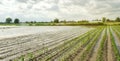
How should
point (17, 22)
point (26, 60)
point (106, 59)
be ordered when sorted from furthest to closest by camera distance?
point (17, 22) → point (106, 59) → point (26, 60)

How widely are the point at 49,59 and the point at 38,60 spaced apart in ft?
2.16

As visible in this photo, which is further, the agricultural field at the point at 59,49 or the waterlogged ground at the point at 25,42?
the waterlogged ground at the point at 25,42

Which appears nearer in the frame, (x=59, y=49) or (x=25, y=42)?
(x=59, y=49)

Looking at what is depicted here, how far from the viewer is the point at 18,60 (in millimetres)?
11781

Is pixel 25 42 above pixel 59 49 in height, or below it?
below

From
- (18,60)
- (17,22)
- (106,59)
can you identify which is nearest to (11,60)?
(18,60)

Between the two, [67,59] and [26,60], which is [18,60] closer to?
[26,60]

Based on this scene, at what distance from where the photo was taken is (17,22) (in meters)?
161

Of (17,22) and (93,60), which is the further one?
(17,22)

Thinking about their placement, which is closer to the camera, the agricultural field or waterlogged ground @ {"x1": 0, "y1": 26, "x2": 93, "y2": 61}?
the agricultural field

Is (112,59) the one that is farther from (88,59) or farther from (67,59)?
(67,59)

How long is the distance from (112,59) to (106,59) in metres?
0.39

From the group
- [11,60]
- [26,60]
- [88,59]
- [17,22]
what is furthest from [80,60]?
[17,22]

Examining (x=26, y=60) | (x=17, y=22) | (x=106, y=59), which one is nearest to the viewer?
(x=26, y=60)
